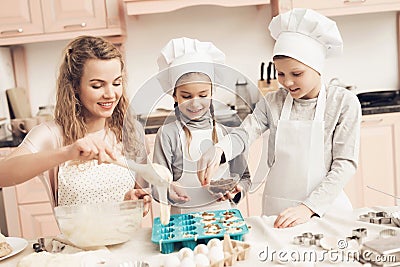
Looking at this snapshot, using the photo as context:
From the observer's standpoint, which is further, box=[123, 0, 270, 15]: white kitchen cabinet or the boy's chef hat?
box=[123, 0, 270, 15]: white kitchen cabinet

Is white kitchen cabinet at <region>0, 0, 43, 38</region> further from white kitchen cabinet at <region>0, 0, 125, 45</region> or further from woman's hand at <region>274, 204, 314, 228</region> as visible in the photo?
woman's hand at <region>274, 204, 314, 228</region>

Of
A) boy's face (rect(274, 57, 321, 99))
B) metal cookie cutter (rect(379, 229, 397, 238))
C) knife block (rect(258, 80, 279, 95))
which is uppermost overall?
boy's face (rect(274, 57, 321, 99))

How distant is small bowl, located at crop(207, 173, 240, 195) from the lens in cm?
118

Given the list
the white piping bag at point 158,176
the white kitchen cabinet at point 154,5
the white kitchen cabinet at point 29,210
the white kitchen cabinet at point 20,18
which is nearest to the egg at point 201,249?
the white piping bag at point 158,176

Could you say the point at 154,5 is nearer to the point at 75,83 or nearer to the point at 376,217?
the point at 75,83

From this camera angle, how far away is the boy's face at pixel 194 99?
46.3 inches

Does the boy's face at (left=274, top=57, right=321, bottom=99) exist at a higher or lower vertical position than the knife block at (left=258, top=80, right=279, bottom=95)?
higher

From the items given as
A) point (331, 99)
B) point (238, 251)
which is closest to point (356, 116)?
point (331, 99)

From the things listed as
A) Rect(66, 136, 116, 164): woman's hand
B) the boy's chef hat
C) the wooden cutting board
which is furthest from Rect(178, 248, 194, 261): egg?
the wooden cutting board

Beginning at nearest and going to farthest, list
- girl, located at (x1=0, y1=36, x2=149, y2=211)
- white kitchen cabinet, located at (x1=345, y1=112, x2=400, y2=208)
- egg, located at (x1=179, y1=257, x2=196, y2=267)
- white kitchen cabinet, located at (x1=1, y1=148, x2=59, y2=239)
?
egg, located at (x1=179, y1=257, x2=196, y2=267)
girl, located at (x1=0, y1=36, x2=149, y2=211)
white kitchen cabinet, located at (x1=1, y1=148, x2=59, y2=239)
white kitchen cabinet, located at (x1=345, y1=112, x2=400, y2=208)

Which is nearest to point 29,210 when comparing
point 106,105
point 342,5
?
point 106,105

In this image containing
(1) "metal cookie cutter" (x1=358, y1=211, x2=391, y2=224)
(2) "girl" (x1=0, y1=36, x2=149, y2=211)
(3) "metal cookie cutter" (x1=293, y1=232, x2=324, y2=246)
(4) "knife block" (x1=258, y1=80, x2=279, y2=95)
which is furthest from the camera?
(4) "knife block" (x1=258, y1=80, x2=279, y2=95)

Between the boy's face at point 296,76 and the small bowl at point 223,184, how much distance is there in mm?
313

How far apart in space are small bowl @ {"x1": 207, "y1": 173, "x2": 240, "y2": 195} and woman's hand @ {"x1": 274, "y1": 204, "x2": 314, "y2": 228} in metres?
0.13
